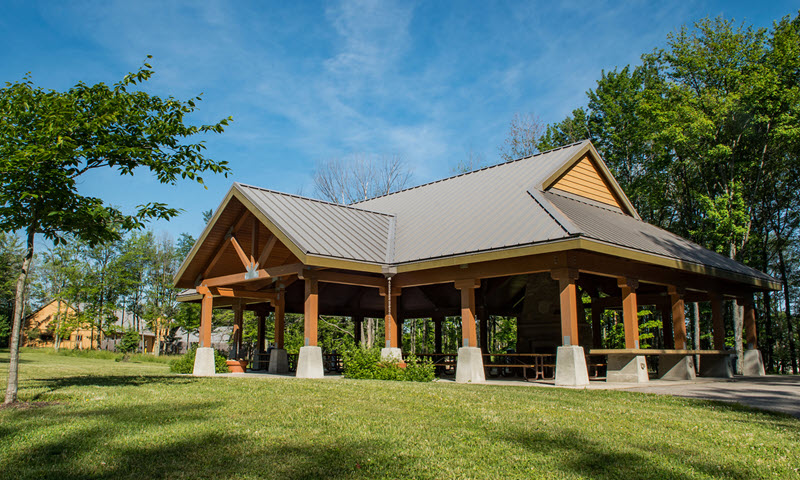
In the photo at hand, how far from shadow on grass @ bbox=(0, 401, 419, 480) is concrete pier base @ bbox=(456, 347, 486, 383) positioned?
8.32 meters

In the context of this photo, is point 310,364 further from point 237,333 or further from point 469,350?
point 237,333

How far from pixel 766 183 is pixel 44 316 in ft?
232

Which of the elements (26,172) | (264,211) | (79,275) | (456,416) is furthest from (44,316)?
(456,416)

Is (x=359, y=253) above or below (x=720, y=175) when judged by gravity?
below

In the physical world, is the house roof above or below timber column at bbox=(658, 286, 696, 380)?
above

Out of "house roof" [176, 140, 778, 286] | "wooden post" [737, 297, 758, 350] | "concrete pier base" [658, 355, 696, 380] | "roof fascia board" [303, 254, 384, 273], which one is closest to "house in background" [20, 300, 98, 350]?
"house roof" [176, 140, 778, 286]

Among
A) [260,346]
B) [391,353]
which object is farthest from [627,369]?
[260,346]

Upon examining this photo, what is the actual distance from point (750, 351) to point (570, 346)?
34.7ft

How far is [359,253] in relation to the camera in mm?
15766

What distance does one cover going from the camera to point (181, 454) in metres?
5.46

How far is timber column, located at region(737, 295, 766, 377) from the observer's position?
19.1 meters

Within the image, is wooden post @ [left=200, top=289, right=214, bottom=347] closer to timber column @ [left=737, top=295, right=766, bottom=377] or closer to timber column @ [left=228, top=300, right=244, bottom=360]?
timber column @ [left=228, top=300, right=244, bottom=360]

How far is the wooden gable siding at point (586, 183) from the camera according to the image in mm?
17734

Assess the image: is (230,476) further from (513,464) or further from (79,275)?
(79,275)
